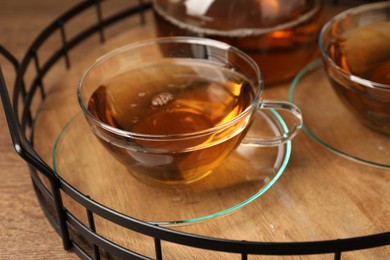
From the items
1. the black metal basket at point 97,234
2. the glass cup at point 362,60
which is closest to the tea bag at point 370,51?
the glass cup at point 362,60

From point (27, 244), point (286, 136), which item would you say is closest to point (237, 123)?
point (286, 136)

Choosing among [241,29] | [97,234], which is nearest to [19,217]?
[97,234]

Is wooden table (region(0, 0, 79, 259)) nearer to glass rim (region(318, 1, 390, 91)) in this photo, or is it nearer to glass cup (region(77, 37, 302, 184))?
glass cup (region(77, 37, 302, 184))

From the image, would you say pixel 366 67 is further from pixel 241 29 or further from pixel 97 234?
pixel 97 234

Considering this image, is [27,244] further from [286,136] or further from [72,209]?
[286,136]

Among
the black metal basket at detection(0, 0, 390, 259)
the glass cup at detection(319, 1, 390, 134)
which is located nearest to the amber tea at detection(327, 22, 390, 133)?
the glass cup at detection(319, 1, 390, 134)
